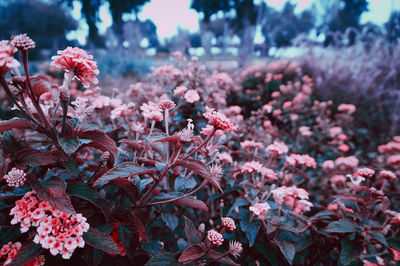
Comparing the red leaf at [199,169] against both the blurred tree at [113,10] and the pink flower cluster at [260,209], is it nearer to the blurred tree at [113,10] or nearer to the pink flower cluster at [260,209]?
the pink flower cluster at [260,209]

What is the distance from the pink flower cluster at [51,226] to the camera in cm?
78

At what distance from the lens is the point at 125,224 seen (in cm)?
108

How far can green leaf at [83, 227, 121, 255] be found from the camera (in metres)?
0.83

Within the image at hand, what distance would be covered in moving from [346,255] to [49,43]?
1185 inches

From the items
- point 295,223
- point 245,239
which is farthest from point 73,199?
point 295,223

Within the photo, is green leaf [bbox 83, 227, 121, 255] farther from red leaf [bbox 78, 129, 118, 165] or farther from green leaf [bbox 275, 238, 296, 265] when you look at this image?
green leaf [bbox 275, 238, 296, 265]

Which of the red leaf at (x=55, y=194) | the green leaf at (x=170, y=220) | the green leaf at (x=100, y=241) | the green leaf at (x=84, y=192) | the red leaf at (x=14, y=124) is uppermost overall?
the red leaf at (x=14, y=124)

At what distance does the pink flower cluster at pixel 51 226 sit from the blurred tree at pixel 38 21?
20.0m

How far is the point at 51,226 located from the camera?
80cm

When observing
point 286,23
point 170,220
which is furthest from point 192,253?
point 286,23

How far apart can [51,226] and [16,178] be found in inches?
7.9

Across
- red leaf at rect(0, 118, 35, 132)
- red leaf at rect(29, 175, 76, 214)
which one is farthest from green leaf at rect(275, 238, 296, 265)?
red leaf at rect(0, 118, 35, 132)

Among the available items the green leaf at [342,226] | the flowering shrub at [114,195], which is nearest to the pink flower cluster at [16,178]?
the flowering shrub at [114,195]

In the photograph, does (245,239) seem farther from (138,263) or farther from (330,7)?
(330,7)
